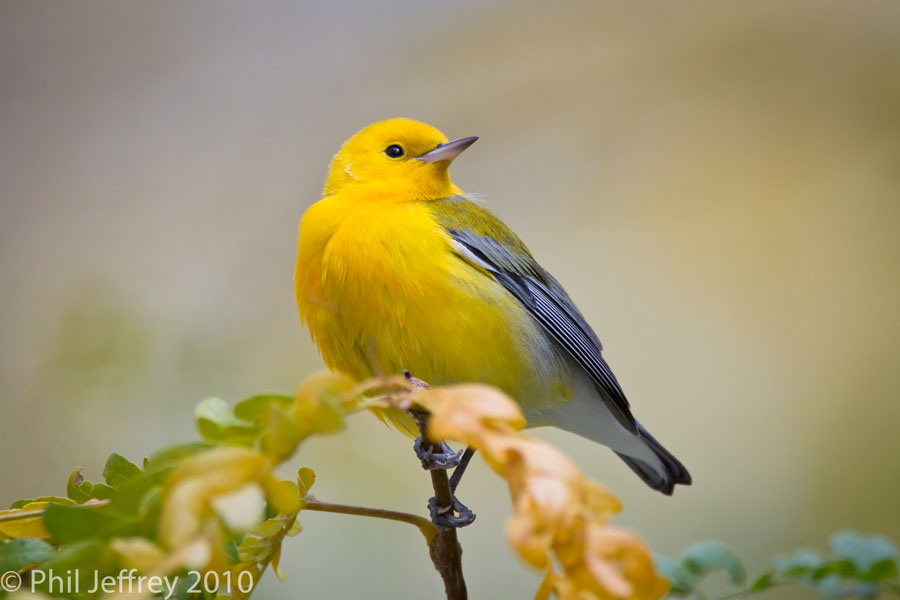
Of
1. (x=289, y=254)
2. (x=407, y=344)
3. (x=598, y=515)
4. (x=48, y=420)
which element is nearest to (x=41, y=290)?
(x=48, y=420)

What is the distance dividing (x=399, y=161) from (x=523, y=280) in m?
A: 0.65

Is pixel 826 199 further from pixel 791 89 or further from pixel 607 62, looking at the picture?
pixel 607 62

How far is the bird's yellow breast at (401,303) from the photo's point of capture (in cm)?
247

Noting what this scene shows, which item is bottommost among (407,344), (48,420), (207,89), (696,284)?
(407,344)

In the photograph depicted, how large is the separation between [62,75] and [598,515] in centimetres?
683

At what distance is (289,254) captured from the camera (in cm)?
590

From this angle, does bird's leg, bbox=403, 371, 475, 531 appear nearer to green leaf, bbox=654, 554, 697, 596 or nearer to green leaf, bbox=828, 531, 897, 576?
green leaf, bbox=654, 554, 697, 596

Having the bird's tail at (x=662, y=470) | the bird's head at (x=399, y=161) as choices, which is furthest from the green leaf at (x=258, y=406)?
the bird's tail at (x=662, y=470)

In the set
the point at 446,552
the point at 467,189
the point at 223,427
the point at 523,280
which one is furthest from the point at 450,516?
the point at 467,189

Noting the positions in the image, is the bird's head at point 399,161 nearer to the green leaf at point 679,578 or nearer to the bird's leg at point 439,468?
the bird's leg at point 439,468

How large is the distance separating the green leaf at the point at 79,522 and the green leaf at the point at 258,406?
0.55 feet

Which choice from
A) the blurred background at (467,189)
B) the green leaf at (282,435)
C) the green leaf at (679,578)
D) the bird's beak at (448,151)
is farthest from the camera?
the blurred background at (467,189)

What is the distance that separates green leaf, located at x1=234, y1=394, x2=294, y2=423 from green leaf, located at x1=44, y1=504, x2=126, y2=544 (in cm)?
17

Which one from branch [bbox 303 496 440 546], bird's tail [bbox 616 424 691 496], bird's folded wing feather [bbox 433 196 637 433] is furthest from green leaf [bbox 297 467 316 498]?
bird's tail [bbox 616 424 691 496]
